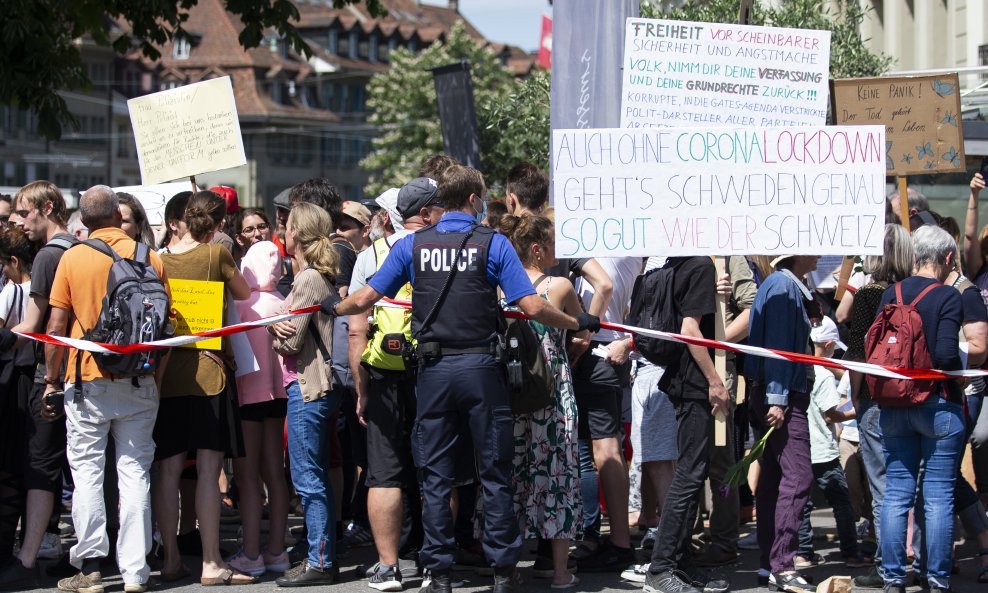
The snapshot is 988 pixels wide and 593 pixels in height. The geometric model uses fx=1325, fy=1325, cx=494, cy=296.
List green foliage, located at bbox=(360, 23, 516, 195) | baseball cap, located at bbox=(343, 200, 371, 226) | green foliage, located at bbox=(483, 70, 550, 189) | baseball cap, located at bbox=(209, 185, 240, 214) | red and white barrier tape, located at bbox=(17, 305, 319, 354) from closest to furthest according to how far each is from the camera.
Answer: red and white barrier tape, located at bbox=(17, 305, 319, 354)
baseball cap, located at bbox=(343, 200, 371, 226)
baseball cap, located at bbox=(209, 185, 240, 214)
green foliage, located at bbox=(483, 70, 550, 189)
green foliage, located at bbox=(360, 23, 516, 195)

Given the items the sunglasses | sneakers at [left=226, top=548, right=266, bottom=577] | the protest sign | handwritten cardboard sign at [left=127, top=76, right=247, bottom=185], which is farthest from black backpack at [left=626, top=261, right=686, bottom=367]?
the protest sign

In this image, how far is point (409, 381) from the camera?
23.1 feet

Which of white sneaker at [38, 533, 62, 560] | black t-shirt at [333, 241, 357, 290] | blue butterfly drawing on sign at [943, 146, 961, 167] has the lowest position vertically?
white sneaker at [38, 533, 62, 560]

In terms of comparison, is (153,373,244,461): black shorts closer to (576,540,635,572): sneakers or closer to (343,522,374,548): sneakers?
(343,522,374,548): sneakers

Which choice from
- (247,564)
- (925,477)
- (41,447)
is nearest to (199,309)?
(41,447)

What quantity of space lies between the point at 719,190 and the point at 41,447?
3.92m

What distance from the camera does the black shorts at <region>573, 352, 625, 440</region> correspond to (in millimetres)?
7473

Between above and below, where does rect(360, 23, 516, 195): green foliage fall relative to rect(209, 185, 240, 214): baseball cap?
above

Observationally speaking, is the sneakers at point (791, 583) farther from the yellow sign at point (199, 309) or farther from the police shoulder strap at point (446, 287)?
the yellow sign at point (199, 309)

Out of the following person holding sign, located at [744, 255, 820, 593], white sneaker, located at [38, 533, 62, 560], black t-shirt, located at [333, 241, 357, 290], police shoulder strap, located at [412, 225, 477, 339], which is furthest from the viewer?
white sneaker, located at [38, 533, 62, 560]

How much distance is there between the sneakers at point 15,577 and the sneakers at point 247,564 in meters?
1.07

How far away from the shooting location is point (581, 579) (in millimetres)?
7289

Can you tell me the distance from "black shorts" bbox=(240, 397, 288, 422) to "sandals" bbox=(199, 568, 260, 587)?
0.85 meters

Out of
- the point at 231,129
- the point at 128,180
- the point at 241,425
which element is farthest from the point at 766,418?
the point at 128,180
